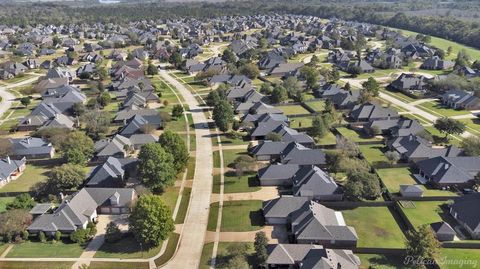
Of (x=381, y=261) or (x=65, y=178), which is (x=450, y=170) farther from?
(x=65, y=178)

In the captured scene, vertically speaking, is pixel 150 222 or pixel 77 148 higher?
pixel 150 222

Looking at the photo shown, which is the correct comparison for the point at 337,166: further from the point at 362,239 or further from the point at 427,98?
the point at 427,98

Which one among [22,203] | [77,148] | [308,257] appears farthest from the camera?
[77,148]

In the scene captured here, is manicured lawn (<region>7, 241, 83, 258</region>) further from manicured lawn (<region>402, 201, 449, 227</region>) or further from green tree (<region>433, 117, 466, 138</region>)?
green tree (<region>433, 117, 466, 138</region>)

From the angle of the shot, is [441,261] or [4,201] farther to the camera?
[4,201]

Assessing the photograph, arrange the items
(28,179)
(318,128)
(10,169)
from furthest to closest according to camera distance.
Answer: (318,128) < (10,169) < (28,179)

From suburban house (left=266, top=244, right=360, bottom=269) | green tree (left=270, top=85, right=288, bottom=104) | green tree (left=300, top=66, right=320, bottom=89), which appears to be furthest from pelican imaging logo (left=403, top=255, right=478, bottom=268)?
green tree (left=300, top=66, right=320, bottom=89)

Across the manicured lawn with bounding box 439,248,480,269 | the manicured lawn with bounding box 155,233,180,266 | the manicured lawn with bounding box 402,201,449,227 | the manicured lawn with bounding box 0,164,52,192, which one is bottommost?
the manicured lawn with bounding box 0,164,52,192

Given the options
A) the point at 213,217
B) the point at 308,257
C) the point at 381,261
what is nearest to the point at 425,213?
the point at 381,261
